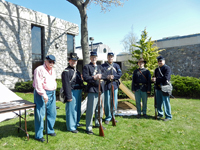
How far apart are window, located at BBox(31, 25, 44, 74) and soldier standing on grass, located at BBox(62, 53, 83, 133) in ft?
27.2

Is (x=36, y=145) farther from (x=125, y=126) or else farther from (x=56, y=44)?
(x=56, y=44)

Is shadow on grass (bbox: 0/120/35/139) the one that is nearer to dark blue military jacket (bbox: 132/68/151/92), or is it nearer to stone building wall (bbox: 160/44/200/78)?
dark blue military jacket (bbox: 132/68/151/92)

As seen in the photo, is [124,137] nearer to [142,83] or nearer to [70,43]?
[142,83]

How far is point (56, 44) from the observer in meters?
13.1

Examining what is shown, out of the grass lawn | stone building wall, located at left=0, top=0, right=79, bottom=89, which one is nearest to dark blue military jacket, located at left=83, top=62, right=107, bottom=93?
the grass lawn

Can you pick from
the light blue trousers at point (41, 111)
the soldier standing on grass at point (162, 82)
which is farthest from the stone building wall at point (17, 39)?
the soldier standing on grass at point (162, 82)

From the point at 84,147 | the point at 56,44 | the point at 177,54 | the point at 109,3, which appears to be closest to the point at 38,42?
the point at 56,44

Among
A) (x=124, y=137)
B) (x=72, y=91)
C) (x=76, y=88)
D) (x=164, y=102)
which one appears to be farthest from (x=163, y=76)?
(x=72, y=91)

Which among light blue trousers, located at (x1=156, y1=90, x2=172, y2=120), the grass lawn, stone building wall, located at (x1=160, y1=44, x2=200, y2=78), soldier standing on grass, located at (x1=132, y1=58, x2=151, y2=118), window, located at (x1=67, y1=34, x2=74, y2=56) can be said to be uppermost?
window, located at (x1=67, y1=34, x2=74, y2=56)

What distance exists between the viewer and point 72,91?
4.20 m

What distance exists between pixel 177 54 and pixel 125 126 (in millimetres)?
14041

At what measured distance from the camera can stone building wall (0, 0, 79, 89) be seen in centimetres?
964

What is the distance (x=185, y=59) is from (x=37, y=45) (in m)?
14.0

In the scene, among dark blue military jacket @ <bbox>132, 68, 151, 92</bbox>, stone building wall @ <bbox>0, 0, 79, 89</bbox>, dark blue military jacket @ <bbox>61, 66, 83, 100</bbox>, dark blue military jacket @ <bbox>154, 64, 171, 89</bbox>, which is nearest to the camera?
dark blue military jacket @ <bbox>61, 66, 83, 100</bbox>
